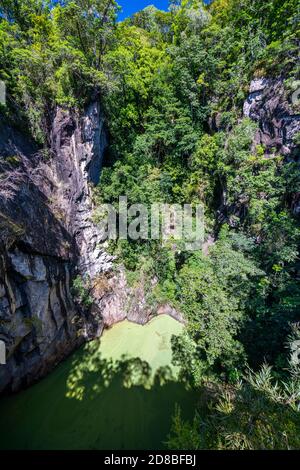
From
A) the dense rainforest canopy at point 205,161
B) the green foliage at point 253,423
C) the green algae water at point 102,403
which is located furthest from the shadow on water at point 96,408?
the green foliage at point 253,423

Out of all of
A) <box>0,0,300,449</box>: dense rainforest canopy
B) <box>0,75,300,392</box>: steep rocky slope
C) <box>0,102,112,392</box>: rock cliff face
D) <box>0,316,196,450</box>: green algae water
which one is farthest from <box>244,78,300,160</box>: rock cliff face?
<box>0,316,196,450</box>: green algae water

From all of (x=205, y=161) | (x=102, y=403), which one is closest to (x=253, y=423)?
(x=102, y=403)

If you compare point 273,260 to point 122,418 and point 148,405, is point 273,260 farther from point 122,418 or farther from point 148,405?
point 122,418

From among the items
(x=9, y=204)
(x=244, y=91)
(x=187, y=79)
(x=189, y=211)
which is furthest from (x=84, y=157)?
(x=244, y=91)

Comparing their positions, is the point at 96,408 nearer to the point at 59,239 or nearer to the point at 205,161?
the point at 59,239

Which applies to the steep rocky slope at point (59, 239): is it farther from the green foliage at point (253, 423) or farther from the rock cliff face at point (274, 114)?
the green foliage at point (253, 423)
